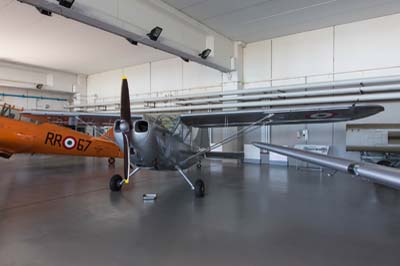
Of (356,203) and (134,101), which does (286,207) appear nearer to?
(356,203)

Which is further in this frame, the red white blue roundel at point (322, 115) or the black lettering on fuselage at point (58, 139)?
the black lettering on fuselage at point (58, 139)

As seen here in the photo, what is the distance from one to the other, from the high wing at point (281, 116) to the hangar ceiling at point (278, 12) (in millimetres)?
3290

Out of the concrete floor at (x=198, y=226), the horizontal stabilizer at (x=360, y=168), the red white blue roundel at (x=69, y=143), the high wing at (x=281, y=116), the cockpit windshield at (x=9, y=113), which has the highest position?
the cockpit windshield at (x=9, y=113)

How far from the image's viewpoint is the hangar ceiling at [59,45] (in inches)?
326

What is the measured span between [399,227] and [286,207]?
1.47 metres

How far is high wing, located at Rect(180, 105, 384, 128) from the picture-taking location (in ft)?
15.5

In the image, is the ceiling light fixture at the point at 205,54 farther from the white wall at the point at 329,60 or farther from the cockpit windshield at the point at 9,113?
the cockpit windshield at the point at 9,113

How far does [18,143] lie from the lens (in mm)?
7012

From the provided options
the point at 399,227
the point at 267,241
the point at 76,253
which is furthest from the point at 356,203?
the point at 76,253

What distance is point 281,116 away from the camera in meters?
5.49

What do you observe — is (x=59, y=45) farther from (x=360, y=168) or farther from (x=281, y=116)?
(x=360, y=168)

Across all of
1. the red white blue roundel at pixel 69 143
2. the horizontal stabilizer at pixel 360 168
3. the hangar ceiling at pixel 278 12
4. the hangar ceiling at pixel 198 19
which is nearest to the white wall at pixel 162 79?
the hangar ceiling at pixel 198 19

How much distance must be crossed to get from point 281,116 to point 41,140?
6518mm

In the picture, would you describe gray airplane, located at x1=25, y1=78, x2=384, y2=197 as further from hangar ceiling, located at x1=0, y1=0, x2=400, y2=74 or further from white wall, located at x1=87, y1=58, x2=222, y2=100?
white wall, located at x1=87, y1=58, x2=222, y2=100
